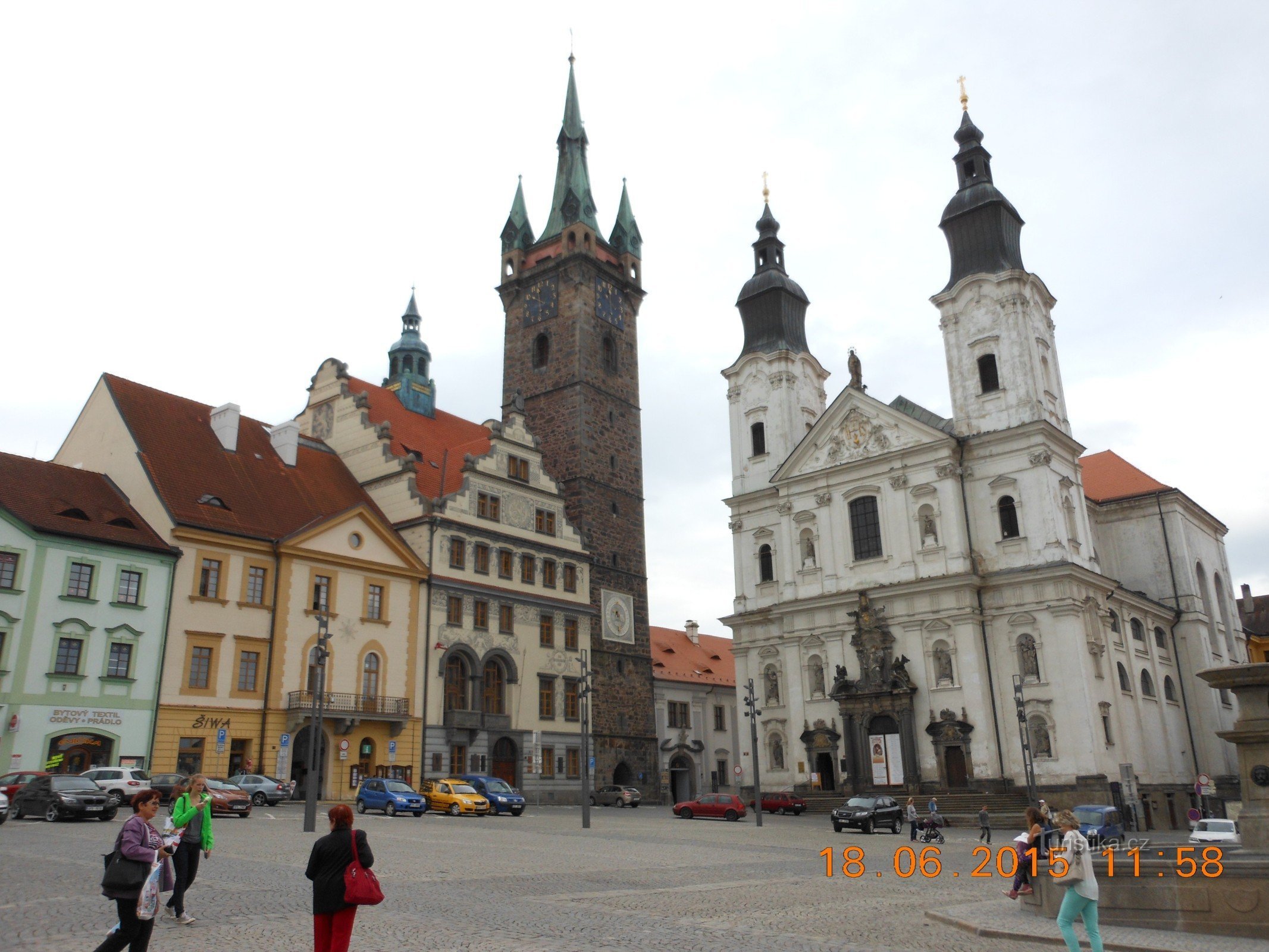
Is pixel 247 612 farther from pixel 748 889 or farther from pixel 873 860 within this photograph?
pixel 748 889

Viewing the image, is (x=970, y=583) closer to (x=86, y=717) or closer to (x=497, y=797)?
(x=497, y=797)

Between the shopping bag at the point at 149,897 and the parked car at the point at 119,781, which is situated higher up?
the parked car at the point at 119,781

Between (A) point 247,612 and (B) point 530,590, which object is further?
(B) point 530,590

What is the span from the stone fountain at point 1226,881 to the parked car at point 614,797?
123 ft

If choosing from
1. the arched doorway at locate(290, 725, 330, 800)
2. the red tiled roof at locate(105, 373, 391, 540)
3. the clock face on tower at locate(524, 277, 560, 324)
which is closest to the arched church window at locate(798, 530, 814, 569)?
the red tiled roof at locate(105, 373, 391, 540)

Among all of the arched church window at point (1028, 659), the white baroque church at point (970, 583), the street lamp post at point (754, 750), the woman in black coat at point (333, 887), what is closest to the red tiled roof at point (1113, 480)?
the white baroque church at point (970, 583)

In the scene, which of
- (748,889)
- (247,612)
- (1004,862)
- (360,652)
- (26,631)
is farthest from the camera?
(360,652)

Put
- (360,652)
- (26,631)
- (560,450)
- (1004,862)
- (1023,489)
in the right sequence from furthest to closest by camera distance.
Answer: (560,450) < (1023,489) < (360,652) < (26,631) < (1004,862)

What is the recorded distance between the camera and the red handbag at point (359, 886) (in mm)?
7598

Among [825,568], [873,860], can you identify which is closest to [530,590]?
[825,568]

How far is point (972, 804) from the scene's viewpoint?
135ft

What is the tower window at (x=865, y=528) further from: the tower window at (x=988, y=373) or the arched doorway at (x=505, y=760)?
the arched doorway at (x=505, y=760)

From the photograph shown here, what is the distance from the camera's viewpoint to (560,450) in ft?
190

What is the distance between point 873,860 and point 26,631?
2654cm
